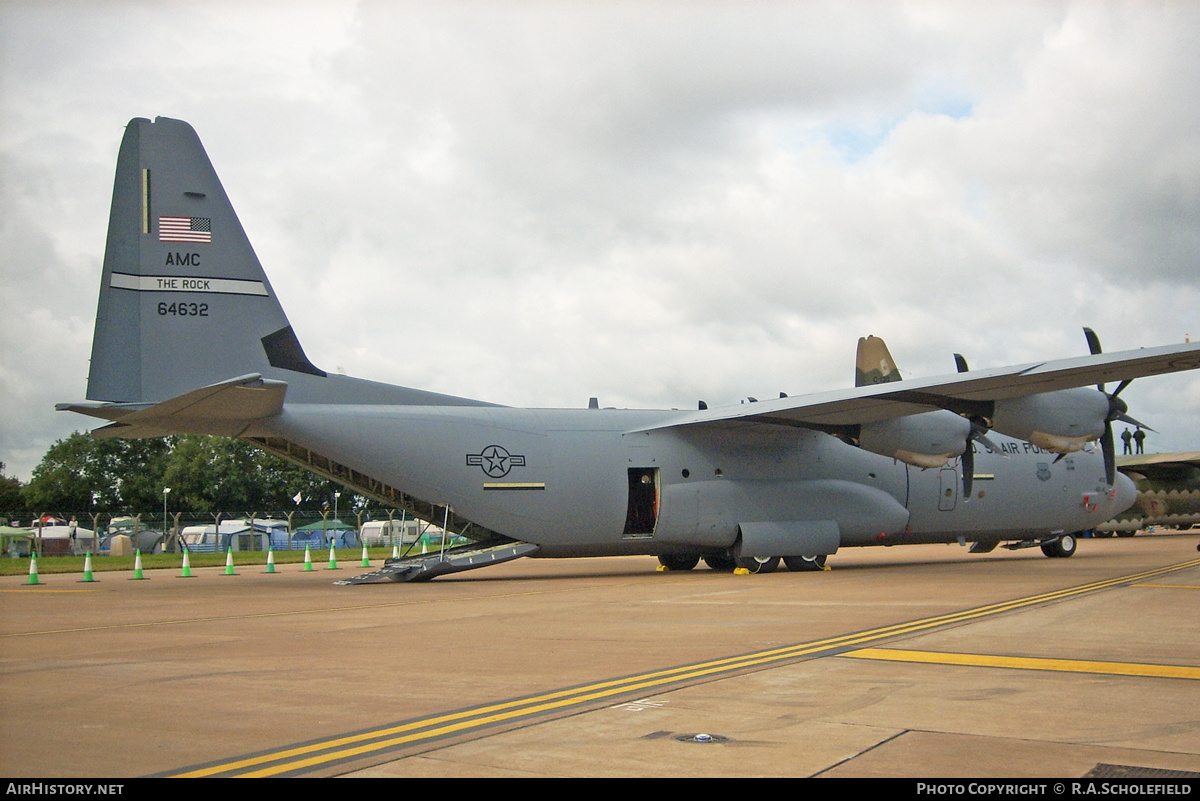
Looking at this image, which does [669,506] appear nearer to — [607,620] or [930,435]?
[930,435]

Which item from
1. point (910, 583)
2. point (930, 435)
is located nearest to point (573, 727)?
point (910, 583)

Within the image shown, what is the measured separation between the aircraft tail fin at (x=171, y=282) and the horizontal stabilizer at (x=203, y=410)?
388 mm

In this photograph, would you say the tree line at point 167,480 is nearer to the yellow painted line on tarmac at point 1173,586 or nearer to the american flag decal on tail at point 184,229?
the american flag decal on tail at point 184,229

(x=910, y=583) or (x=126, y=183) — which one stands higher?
(x=126, y=183)

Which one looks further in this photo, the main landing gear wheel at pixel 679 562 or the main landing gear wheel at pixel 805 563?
the main landing gear wheel at pixel 679 562

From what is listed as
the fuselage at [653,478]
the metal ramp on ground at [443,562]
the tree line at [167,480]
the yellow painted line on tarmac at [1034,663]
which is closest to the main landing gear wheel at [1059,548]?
the fuselage at [653,478]

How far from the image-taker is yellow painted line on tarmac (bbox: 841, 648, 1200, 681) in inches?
309

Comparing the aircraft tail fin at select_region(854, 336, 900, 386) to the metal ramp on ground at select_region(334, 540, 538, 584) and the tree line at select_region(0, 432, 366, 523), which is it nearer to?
the metal ramp on ground at select_region(334, 540, 538, 584)

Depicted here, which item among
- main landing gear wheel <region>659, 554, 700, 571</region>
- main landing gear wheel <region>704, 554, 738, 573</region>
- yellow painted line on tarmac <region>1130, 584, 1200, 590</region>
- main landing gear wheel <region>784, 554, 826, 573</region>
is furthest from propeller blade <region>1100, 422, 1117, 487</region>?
main landing gear wheel <region>659, 554, 700, 571</region>

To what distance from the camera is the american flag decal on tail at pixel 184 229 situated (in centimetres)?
1795

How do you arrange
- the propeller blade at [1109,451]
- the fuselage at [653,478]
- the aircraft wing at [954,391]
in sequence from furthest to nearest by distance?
the propeller blade at [1109,451] < the fuselage at [653,478] < the aircraft wing at [954,391]

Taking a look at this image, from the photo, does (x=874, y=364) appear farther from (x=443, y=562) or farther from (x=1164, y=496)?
(x=1164, y=496)

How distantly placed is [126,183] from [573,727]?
15.5 metres

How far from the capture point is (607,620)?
1225cm
